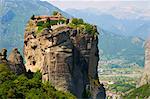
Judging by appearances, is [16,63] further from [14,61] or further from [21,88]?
[21,88]

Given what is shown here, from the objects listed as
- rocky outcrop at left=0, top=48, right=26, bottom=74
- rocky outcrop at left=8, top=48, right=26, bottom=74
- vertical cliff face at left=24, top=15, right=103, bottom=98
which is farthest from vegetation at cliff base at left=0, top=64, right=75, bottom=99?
vertical cliff face at left=24, top=15, right=103, bottom=98

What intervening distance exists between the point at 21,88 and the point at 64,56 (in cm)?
1160

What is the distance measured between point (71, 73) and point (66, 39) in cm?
363

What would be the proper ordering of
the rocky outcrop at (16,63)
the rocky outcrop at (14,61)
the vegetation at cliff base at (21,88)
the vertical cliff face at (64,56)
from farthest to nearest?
the vertical cliff face at (64,56)
the rocky outcrop at (16,63)
the rocky outcrop at (14,61)
the vegetation at cliff base at (21,88)

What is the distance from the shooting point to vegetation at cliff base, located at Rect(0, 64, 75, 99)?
129 feet

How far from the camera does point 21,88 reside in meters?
41.3

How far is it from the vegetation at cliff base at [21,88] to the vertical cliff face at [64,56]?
6.16m

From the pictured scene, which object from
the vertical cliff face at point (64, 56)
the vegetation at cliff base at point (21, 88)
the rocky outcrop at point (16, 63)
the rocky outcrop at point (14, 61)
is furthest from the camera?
the vertical cliff face at point (64, 56)

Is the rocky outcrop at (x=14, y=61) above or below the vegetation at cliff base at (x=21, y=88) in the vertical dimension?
above

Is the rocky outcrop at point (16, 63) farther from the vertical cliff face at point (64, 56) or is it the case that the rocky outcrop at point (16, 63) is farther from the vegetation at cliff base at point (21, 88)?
the vertical cliff face at point (64, 56)

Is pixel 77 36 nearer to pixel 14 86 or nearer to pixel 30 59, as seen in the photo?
pixel 30 59

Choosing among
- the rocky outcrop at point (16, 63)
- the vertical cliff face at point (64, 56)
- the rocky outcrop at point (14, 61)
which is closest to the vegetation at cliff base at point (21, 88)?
the rocky outcrop at point (14, 61)

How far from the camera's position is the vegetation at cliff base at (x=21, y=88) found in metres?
39.4

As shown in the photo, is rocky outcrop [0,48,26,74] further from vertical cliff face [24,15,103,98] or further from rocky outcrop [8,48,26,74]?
vertical cliff face [24,15,103,98]
